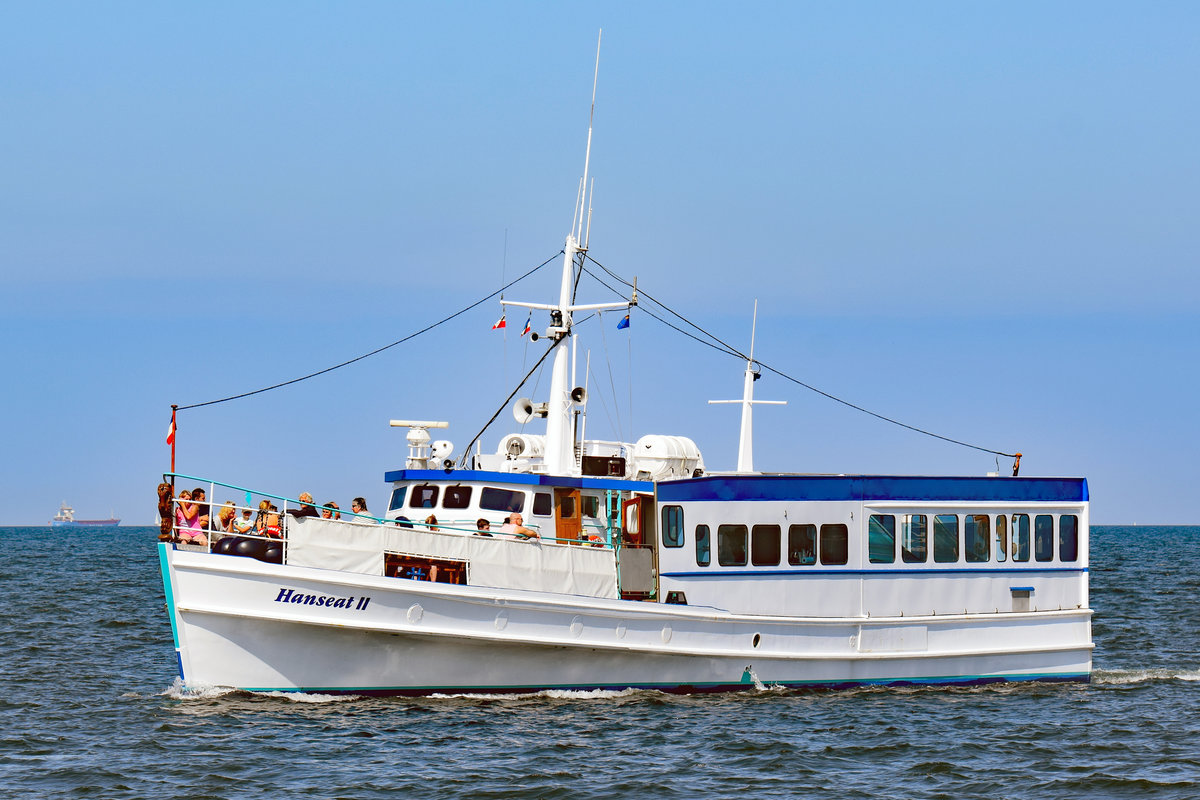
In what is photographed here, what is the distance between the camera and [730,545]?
21.1m

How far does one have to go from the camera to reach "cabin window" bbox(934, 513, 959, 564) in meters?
22.3

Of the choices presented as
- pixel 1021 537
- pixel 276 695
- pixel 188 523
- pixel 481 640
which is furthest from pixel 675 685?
pixel 188 523

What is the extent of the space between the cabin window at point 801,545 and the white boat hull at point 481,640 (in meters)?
1.00

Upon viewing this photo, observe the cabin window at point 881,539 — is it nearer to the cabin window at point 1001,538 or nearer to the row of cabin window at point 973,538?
the row of cabin window at point 973,538

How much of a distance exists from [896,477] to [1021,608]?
3.49 metres

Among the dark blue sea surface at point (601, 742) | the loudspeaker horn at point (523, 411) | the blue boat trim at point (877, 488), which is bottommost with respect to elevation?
the dark blue sea surface at point (601, 742)

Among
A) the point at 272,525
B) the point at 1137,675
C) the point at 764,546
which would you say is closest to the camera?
the point at 272,525

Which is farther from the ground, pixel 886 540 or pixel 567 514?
pixel 567 514

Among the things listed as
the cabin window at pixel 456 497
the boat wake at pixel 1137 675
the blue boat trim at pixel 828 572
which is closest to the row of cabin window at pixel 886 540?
the blue boat trim at pixel 828 572

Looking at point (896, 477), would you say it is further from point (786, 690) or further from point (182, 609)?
point (182, 609)

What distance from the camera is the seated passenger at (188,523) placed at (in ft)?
61.6

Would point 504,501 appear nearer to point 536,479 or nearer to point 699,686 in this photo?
→ point 536,479

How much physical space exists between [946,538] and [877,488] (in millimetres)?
1646

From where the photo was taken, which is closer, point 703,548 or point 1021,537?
point 703,548
